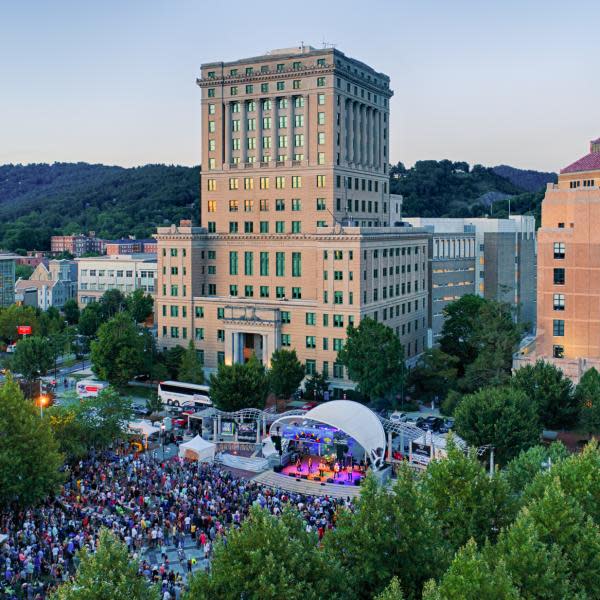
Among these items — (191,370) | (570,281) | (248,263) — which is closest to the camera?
(570,281)

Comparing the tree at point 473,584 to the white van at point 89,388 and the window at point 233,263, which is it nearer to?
the white van at point 89,388

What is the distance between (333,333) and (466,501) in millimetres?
56437

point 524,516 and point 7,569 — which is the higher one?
point 524,516

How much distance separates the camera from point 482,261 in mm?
140875

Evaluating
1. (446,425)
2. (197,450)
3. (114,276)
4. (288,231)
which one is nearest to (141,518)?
(197,450)

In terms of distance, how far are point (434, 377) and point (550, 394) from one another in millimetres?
24805

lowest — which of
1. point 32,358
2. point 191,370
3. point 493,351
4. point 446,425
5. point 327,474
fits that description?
point 327,474

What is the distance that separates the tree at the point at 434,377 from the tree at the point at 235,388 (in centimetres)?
2284

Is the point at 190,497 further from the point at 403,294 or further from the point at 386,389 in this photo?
the point at 403,294

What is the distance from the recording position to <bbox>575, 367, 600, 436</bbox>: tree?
6662 cm

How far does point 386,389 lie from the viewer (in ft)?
280

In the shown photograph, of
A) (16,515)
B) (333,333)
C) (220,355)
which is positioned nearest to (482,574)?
(16,515)

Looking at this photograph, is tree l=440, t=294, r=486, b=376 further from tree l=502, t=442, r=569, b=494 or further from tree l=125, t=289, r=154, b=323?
tree l=125, t=289, r=154, b=323

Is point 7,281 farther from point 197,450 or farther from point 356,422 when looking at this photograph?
point 356,422
